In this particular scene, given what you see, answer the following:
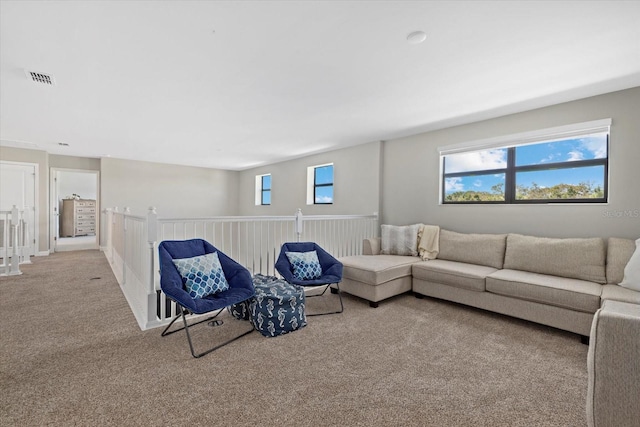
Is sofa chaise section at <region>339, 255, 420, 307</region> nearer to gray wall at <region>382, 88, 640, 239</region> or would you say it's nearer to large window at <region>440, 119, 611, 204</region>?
gray wall at <region>382, 88, 640, 239</region>

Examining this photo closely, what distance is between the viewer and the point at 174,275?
236 cm

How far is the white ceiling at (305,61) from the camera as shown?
1.88 meters

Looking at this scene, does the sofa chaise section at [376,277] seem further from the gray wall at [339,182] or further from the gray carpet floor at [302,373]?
the gray wall at [339,182]

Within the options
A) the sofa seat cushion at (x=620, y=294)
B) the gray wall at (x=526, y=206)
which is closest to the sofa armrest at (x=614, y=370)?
the sofa seat cushion at (x=620, y=294)

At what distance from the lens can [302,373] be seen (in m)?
1.97

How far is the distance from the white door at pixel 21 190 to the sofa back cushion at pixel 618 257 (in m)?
9.19

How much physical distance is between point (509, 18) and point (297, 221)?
2.93 metres

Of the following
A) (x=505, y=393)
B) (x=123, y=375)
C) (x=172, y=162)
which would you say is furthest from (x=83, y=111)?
(x=505, y=393)

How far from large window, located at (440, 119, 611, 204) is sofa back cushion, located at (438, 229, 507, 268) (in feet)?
2.02

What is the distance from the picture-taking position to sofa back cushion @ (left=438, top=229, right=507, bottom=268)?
345 centimetres

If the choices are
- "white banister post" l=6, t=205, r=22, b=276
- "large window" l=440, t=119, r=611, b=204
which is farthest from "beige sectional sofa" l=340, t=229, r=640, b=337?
"white banister post" l=6, t=205, r=22, b=276

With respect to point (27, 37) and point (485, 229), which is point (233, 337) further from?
point (485, 229)

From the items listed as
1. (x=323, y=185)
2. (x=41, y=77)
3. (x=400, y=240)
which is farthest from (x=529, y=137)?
(x=41, y=77)

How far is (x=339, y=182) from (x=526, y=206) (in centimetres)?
313
